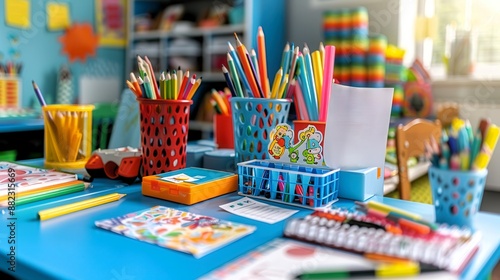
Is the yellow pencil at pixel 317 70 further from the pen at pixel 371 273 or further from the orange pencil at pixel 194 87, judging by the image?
the pen at pixel 371 273

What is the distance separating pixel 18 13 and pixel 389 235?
264 centimetres

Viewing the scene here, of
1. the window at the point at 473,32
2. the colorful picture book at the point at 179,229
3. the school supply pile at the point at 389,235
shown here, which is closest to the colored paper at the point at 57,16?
the window at the point at 473,32

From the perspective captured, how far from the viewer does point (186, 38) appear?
2.82m

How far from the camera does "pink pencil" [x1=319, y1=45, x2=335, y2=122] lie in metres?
0.88

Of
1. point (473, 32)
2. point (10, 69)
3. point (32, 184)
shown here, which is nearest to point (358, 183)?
point (32, 184)

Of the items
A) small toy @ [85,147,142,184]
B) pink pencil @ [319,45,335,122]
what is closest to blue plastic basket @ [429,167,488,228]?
pink pencil @ [319,45,335,122]

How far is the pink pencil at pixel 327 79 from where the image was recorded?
0.88 metres

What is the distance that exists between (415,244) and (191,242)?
26 cm

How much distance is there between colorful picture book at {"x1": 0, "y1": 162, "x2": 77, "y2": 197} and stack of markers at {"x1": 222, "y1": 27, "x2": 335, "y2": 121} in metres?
0.37

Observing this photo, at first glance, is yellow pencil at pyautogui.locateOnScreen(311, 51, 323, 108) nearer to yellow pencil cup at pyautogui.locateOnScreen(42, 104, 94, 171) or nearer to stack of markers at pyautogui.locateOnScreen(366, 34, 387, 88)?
yellow pencil cup at pyautogui.locateOnScreen(42, 104, 94, 171)

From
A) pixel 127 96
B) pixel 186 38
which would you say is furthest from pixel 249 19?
pixel 127 96

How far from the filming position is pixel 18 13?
2582mm

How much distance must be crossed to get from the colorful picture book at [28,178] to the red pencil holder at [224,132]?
0.39 m

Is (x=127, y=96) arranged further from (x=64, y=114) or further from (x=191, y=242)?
(x=191, y=242)
